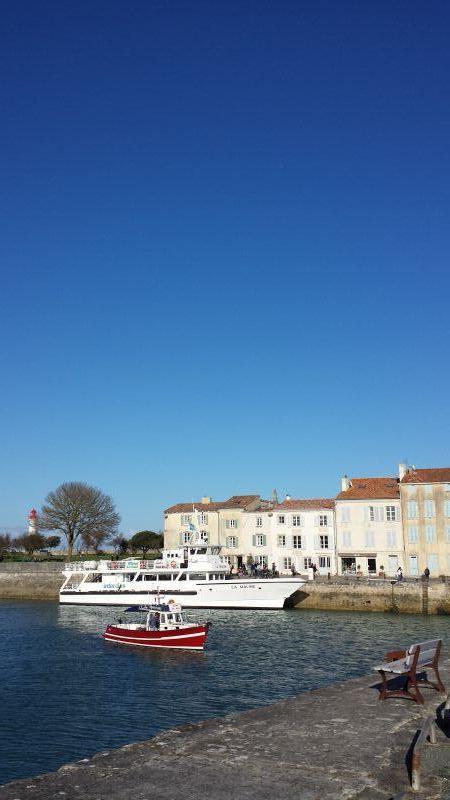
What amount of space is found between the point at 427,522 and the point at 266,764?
47.3m

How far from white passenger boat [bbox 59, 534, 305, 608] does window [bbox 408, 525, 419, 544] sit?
10802 mm

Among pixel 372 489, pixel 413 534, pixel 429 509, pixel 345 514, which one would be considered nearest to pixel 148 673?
pixel 413 534

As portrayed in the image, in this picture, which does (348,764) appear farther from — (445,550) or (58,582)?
(58,582)

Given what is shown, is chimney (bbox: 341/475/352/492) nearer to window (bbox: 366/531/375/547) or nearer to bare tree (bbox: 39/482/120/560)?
window (bbox: 366/531/375/547)

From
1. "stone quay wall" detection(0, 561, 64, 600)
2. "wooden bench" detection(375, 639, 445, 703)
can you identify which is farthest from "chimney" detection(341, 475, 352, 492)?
"wooden bench" detection(375, 639, 445, 703)

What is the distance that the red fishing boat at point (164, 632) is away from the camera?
107ft

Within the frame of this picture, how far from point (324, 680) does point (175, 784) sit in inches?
660

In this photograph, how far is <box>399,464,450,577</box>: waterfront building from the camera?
53844 millimetres

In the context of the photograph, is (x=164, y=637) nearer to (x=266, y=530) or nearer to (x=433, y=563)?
(x=433, y=563)

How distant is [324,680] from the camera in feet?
81.6

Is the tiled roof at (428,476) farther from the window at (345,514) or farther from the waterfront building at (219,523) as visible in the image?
the waterfront building at (219,523)

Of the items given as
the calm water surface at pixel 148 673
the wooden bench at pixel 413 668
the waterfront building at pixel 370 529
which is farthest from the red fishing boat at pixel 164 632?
the waterfront building at pixel 370 529

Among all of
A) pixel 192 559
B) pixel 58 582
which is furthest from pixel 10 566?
pixel 192 559

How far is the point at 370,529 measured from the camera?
57.6m
